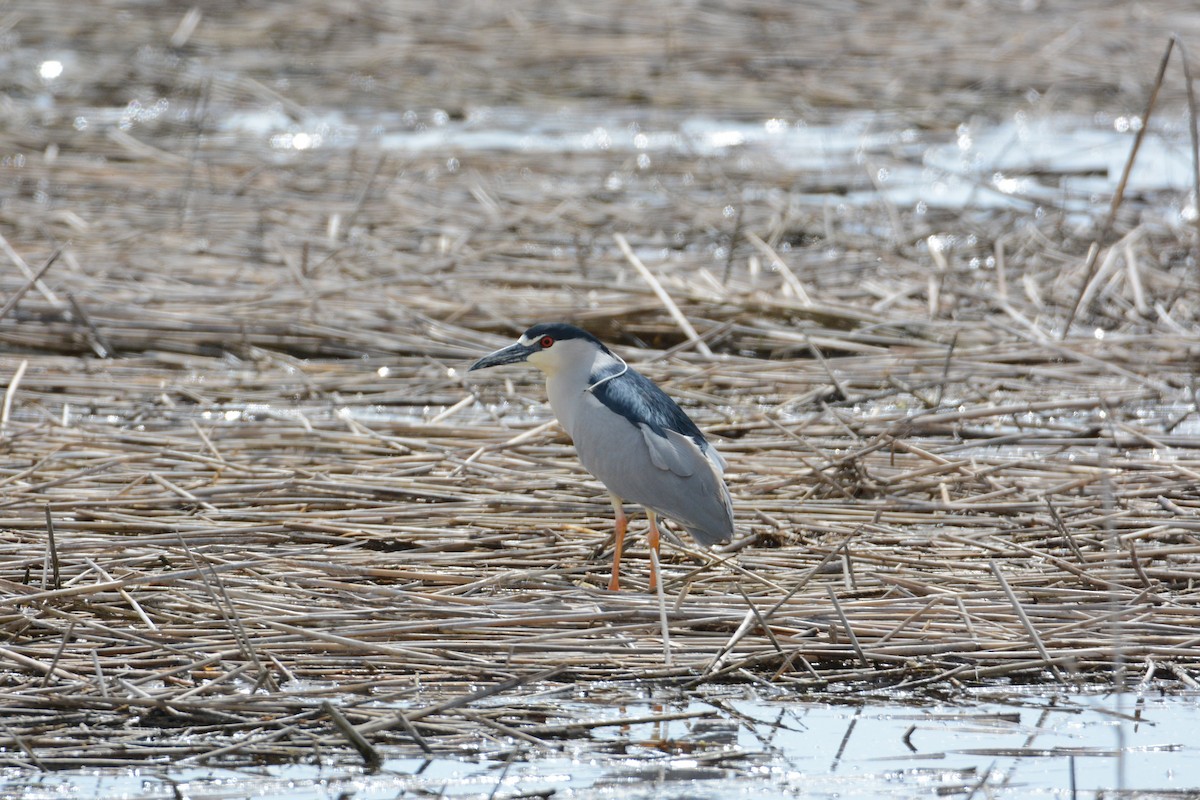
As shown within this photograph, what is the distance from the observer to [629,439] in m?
4.08

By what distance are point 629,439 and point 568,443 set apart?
112 cm

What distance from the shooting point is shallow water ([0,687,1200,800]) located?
118 inches

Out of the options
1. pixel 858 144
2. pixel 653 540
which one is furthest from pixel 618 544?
pixel 858 144

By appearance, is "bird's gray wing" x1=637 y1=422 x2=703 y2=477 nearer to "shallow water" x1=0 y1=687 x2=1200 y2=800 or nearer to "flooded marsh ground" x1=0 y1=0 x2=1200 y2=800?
"flooded marsh ground" x1=0 y1=0 x2=1200 y2=800

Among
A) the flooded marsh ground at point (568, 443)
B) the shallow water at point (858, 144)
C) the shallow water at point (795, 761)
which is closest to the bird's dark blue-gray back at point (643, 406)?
the flooded marsh ground at point (568, 443)

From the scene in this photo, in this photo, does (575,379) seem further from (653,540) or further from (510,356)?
(653,540)

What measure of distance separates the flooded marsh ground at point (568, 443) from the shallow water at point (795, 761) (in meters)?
0.01

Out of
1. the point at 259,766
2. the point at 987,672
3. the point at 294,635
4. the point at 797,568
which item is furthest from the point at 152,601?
the point at 987,672

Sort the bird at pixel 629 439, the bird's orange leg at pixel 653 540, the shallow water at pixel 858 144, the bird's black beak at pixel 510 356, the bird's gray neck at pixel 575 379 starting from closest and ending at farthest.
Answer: the bird at pixel 629 439 → the bird's orange leg at pixel 653 540 → the bird's gray neck at pixel 575 379 → the bird's black beak at pixel 510 356 → the shallow water at pixel 858 144

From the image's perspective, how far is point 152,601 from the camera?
379 cm

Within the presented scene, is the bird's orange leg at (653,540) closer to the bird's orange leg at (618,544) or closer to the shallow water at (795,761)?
the bird's orange leg at (618,544)

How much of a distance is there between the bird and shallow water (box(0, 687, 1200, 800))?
0.66 m

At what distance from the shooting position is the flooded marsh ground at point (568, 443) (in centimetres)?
322

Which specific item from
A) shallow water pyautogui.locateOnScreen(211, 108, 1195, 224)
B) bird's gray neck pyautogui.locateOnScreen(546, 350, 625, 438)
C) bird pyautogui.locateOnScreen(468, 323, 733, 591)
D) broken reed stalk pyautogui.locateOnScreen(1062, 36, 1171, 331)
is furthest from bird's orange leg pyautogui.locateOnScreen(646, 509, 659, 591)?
shallow water pyautogui.locateOnScreen(211, 108, 1195, 224)
